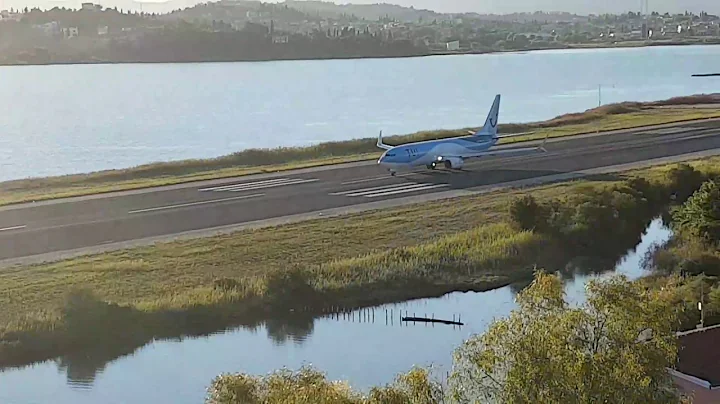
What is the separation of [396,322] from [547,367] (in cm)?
2036

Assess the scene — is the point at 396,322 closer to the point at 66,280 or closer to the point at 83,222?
the point at 66,280

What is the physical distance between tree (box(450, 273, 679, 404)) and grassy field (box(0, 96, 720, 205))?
3969 cm

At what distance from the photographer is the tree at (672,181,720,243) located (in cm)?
4094

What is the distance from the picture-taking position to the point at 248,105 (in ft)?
438

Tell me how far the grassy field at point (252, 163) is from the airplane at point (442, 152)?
764cm

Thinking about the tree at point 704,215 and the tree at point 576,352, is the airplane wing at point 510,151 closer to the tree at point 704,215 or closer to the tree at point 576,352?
the tree at point 704,215

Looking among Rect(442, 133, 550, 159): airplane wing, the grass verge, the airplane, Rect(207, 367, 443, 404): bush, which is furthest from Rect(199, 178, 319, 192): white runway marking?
Rect(207, 367, 443, 404): bush

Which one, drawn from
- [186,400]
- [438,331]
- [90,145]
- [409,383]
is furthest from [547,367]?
A: [90,145]

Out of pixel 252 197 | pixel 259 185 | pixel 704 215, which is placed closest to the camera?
pixel 704 215

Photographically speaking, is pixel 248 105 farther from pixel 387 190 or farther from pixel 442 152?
pixel 387 190

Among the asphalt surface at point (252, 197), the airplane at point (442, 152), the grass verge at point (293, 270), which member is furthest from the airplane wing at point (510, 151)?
the grass verge at point (293, 270)

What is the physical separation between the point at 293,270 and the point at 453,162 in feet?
77.9

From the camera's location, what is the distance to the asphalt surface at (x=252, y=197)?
41844mm

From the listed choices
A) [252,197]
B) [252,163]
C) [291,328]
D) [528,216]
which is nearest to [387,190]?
[252,197]
